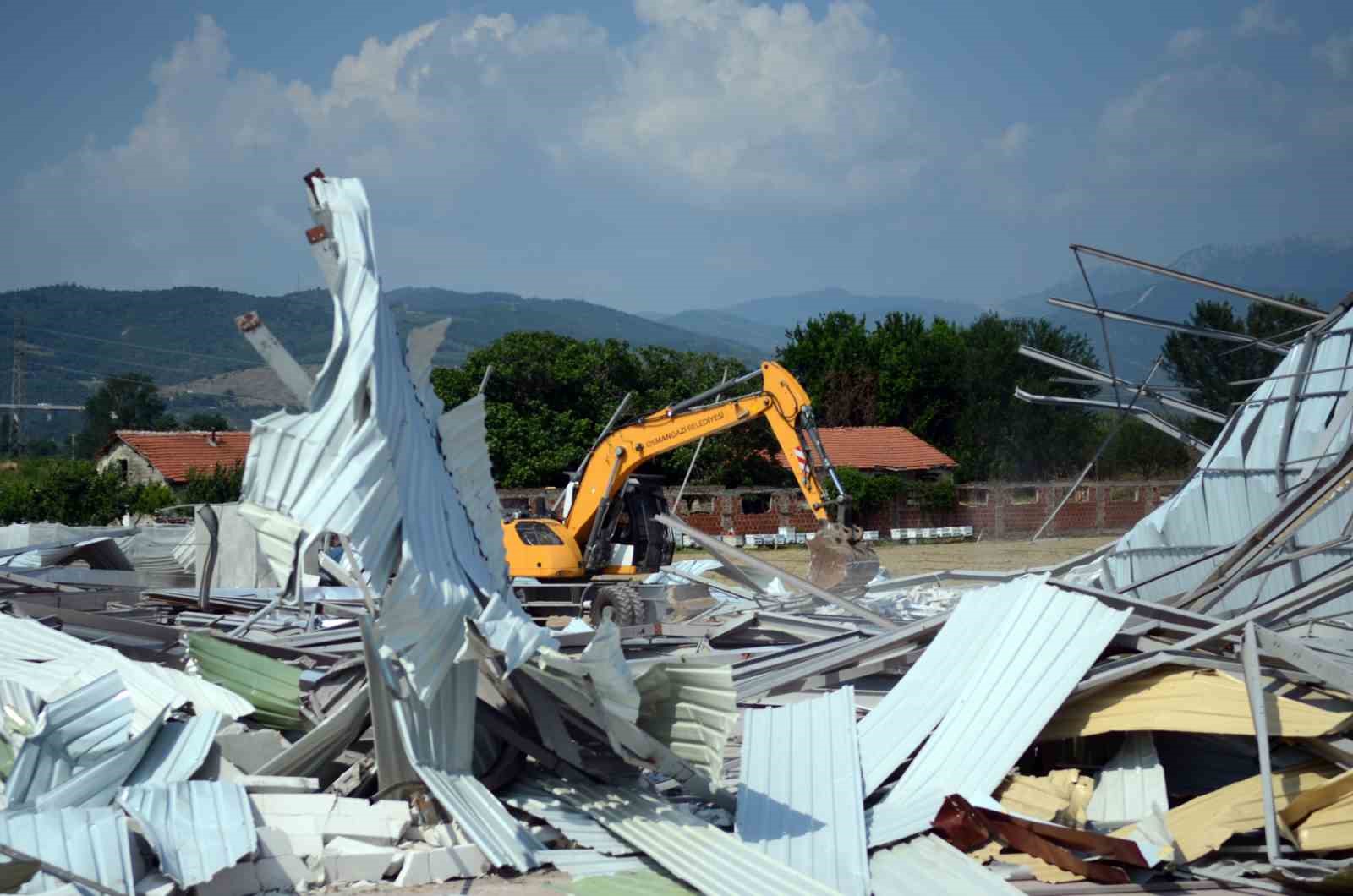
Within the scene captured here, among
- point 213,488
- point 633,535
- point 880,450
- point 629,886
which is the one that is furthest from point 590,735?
point 880,450

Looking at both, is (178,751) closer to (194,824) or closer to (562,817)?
(194,824)

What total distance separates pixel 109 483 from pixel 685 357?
77.9ft

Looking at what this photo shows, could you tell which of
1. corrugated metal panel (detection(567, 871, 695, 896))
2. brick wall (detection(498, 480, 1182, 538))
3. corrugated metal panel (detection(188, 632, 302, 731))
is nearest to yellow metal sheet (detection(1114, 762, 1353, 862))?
corrugated metal panel (detection(567, 871, 695, 896))

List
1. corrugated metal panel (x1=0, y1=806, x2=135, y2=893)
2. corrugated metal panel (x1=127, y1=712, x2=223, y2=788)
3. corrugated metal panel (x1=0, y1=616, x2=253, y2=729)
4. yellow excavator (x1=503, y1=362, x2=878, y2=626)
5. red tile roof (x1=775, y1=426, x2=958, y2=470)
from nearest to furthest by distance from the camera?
corrugated metal panel (x1=0, y1=806, x2=135, y2=893), corrugated metal panel (x1=127, y1=712, x2=223, y2=788), corrugated metal panel (x1=0, y1=616, x2=253, y2=729), yellow excavator (x1=503, y1=362, x2=878, y2=626), red tile roof (x1=775, y1=426, x2=958, y2=470)

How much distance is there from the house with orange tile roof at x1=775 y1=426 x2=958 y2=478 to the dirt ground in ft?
35.1

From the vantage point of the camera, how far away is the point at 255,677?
8172mm

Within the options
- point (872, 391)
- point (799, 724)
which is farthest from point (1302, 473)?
point (872, 391)

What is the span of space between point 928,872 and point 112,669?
520 centimetres

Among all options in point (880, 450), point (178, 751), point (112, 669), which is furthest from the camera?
point (880, 450)

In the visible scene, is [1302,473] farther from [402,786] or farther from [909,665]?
[402,786]

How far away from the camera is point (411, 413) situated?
6.27 m

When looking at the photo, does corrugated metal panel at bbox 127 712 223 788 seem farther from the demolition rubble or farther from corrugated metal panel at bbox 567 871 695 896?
corrugated metal panel at bbox 567 871 695 896

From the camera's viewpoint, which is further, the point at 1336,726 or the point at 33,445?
the point at 33,445

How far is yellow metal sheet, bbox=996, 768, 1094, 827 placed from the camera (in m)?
6.52
